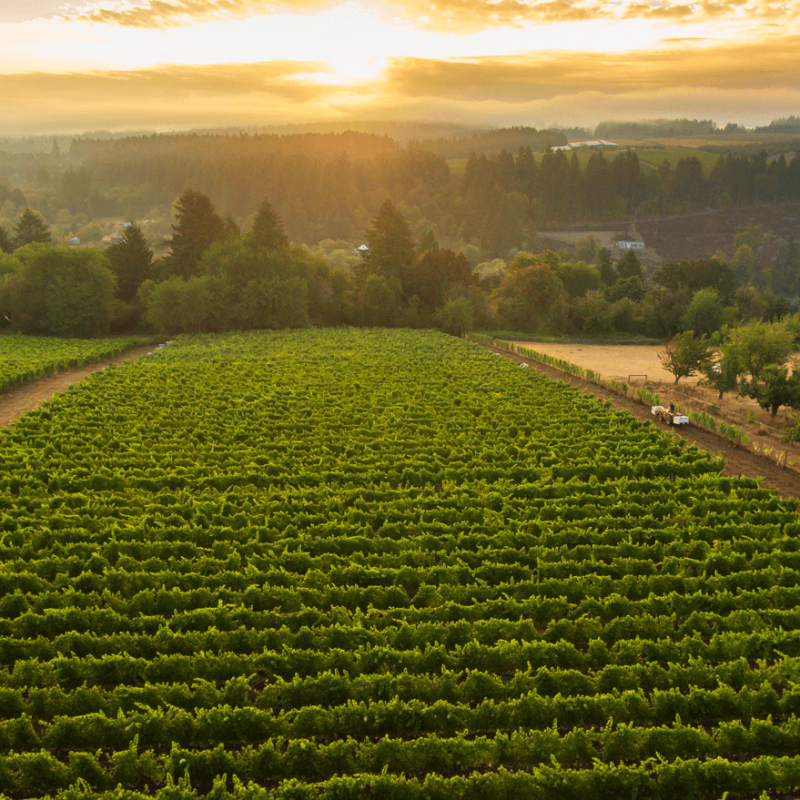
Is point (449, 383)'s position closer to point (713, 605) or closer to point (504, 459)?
point (504, 459)

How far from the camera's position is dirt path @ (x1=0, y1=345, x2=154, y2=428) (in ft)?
132

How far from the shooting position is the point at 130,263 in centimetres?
8338

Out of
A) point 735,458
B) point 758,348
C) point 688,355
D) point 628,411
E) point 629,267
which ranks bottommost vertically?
point 735,458

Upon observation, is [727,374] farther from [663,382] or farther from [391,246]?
[391,246]

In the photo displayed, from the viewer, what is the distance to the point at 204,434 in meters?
33.3

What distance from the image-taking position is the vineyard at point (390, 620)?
12594 mm

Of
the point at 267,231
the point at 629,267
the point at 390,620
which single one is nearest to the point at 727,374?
the point at 390,620

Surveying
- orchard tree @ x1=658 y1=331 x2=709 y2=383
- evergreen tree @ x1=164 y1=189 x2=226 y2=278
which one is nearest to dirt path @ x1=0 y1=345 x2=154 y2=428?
evergreen tree @ x1=164 y1=189 x2=226 y2=278

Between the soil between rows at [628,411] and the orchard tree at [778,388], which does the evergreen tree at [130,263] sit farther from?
the orchard tree at [778,388]

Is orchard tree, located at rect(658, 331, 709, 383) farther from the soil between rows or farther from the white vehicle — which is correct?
the white vehicle

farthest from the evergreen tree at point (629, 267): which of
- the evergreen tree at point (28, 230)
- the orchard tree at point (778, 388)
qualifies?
the evergreen tree at point (28, 230)

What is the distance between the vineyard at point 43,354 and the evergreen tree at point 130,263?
39.4 feet

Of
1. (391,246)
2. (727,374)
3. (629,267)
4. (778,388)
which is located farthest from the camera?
(629,267)

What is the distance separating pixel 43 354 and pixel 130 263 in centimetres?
2921
